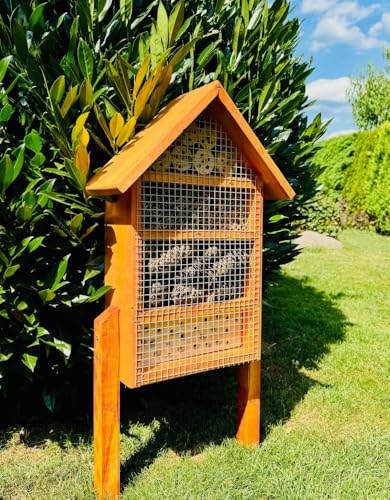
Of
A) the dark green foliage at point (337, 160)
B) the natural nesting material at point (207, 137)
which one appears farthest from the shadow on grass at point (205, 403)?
the dark green foliage at point (337, 160)

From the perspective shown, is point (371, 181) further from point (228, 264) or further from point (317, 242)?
point (228, 264)

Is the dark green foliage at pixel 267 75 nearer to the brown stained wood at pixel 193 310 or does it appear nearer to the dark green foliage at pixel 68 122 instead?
the dark green foliage at pixel 68 122

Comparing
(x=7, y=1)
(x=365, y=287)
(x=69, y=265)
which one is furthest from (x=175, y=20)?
(x=365, y=287)

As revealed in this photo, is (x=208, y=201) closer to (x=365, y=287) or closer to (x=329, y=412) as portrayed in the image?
(x=329, y=412)

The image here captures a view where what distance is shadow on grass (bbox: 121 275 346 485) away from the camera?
272 centimetres

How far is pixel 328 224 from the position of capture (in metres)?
11.9

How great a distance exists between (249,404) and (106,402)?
93 cm

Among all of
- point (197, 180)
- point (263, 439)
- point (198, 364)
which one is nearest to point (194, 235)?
point (197, 180)

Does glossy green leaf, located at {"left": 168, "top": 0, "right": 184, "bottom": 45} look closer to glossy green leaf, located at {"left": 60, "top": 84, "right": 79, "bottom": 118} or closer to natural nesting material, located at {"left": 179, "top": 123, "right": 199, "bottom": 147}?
natural nesting material, located at {"left": 179, "top": 123, "right": 199, "bottom": 147}

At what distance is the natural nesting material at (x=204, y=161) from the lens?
7.36 ft

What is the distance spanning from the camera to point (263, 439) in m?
2.76

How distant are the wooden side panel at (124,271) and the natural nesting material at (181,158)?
0.94 ft

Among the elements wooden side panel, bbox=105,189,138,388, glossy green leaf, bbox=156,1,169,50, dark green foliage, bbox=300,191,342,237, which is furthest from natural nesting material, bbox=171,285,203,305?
dark green foliage, bbox=300,191,342,237

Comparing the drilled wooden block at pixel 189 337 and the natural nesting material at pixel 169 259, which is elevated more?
the natural nesting material at pixel 169 259
